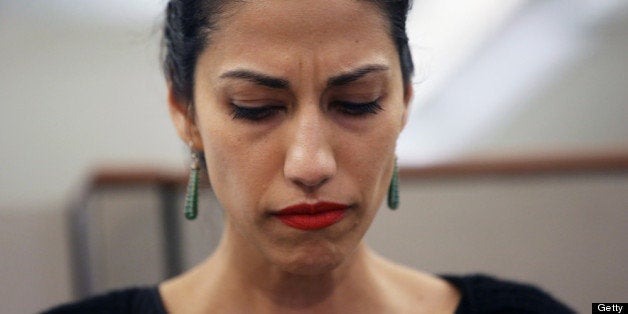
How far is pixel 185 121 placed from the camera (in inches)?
35.2

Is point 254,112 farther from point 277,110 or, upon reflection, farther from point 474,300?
point 474,300

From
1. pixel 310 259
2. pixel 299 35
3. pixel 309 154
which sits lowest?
pixel 310 259

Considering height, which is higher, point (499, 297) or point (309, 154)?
point (309, 154)

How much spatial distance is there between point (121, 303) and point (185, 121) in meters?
0.27

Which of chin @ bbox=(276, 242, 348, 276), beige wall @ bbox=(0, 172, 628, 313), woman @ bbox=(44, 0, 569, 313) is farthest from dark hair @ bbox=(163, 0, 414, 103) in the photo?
beige wall @ bbox=(0, 172, 628, 313)

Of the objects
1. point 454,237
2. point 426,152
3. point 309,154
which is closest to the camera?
Answer: point 309,154

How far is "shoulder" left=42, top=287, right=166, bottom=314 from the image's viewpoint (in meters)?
0.97

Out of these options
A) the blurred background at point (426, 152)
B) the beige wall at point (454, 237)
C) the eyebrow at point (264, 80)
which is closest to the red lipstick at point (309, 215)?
the eyebrow at point (264, 80)

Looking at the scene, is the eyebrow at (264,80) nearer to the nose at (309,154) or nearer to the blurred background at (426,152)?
the nose at (309,154)

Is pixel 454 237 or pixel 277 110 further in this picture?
pixel 454 237

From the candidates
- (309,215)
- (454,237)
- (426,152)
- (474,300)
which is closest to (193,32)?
(309,215)

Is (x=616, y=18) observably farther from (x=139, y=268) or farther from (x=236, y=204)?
(x=236, y=204)

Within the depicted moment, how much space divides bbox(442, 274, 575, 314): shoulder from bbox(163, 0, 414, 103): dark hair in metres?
0.30

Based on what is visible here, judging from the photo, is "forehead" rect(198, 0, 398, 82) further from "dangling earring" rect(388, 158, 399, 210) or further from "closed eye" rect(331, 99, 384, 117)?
"dangling earring" rect(388, 158, 399, 210)
